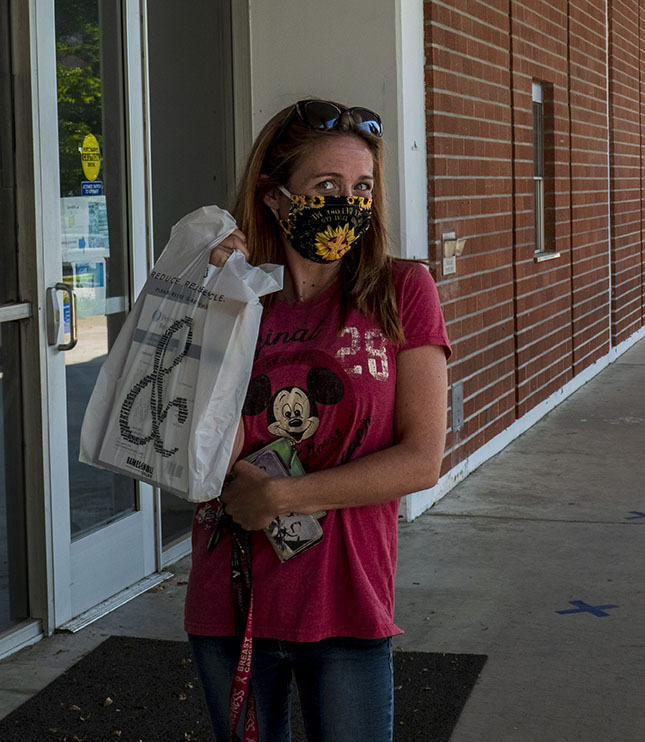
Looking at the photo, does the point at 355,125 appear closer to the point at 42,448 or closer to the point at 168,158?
the point at 42,448

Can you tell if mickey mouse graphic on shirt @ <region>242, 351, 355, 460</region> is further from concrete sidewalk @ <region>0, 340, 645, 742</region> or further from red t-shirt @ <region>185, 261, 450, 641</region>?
concrete sidewalk @ <region>0, 340, 645, 742</region>

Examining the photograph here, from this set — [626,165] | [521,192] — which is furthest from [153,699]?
[626,165]

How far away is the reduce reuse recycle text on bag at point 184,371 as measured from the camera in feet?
7.14

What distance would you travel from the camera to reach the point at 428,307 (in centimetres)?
229

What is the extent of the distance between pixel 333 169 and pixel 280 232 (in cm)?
22

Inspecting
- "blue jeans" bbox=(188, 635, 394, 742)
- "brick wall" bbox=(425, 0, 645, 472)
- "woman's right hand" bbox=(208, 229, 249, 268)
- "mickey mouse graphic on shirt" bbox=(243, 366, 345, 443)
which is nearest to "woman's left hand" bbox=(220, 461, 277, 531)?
"mickey mouse graphic on shirt" bbox=(243, 366, 345, 443)

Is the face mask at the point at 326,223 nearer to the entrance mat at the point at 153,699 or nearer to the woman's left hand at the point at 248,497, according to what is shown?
the woman's left hand at the point at 248,497

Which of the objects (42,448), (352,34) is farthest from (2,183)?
(352,34)

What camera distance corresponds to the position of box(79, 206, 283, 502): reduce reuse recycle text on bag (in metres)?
2.18

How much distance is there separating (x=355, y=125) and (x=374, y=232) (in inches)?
9.1

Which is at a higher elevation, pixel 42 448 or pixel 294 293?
pixel 294 293

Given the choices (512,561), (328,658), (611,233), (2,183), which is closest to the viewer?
(328,658)

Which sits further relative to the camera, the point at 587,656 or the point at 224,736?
the point at 587,656

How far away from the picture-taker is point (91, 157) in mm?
5152
